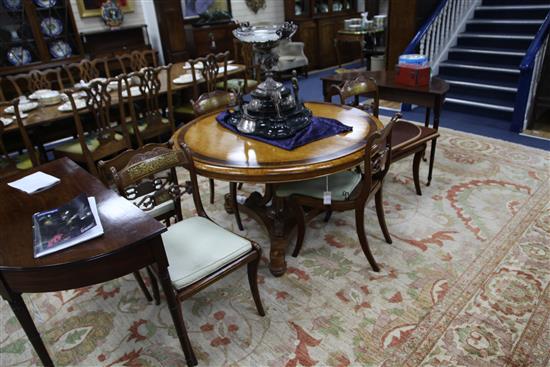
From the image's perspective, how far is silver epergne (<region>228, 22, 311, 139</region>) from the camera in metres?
2.06

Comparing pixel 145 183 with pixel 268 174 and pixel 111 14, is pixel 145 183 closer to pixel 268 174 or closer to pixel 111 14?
pixel 268 174

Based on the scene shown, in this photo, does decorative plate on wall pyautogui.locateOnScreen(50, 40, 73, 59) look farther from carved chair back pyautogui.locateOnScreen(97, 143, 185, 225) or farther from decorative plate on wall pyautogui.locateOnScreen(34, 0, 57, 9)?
carved chair back pyautogui.locateOnScreen(97, 143, 185, 225)

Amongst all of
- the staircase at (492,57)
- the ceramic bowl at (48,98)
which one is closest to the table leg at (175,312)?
the ceramic bowl at (48,98)

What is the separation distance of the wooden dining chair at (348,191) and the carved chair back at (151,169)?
564mm

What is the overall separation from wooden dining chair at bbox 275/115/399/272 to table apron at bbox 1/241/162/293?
103 centimetres

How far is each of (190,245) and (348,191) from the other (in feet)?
3.06

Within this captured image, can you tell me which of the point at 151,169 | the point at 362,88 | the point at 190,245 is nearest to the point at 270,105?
the point at 151,169

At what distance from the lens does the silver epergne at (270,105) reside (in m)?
2.06

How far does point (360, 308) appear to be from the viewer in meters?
1.97

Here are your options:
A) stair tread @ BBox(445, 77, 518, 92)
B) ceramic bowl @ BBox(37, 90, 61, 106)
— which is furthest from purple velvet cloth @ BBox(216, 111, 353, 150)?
stair tread @ BBox(445, 77, 518, 92)

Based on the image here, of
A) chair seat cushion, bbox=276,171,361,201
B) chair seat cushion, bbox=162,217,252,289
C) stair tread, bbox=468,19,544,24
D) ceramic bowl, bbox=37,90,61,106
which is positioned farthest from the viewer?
stair tread, bbox=468,19,544,24

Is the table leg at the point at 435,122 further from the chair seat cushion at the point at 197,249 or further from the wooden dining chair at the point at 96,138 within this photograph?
the wooden dining chair at the point at 96,138

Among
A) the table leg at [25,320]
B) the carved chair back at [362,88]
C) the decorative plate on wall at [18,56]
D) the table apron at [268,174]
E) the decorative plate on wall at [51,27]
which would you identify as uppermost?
the decorative plate on wall at [51,27]

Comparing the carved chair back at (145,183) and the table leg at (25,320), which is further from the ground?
the carved chair back at (145,183)
